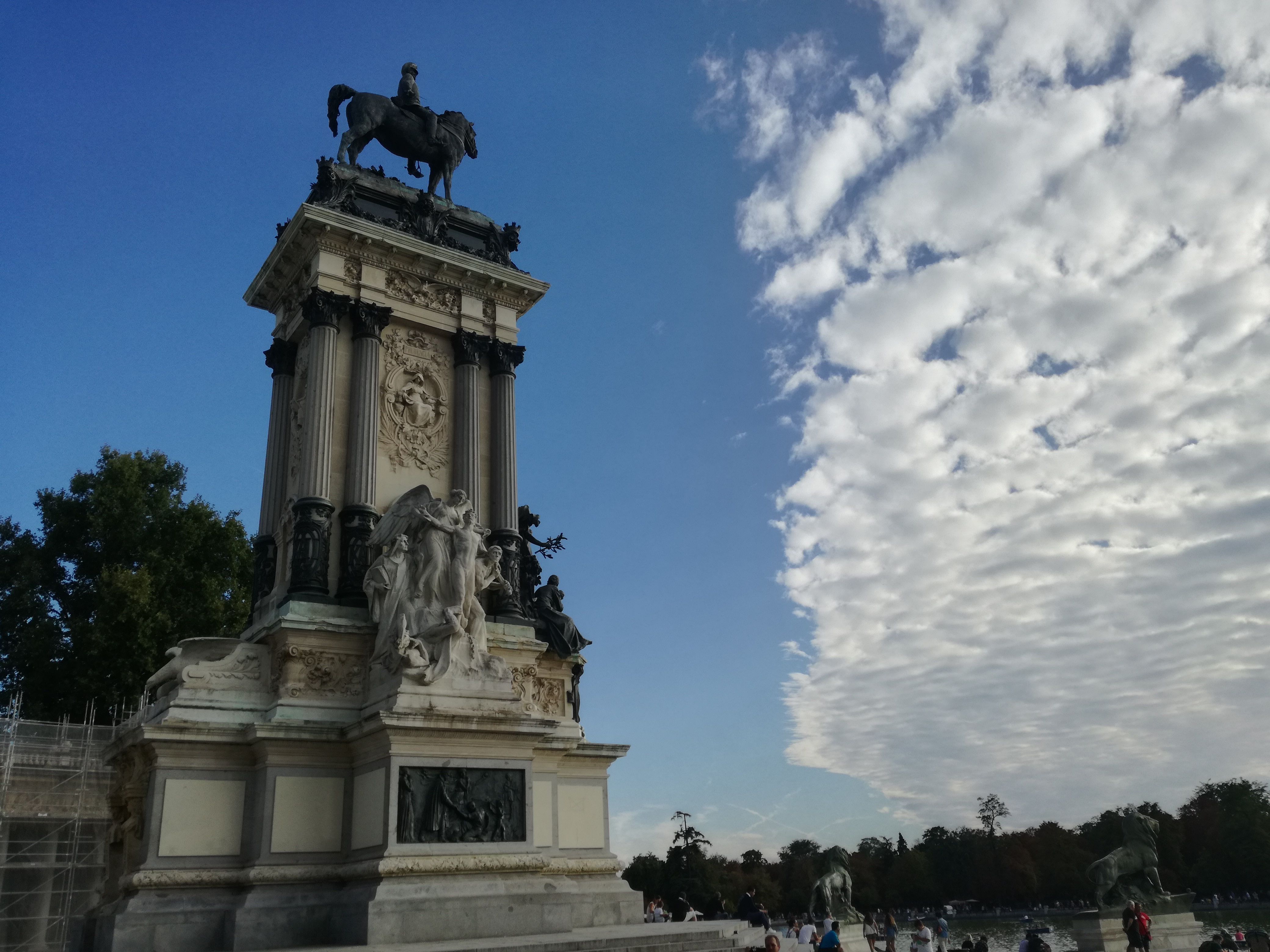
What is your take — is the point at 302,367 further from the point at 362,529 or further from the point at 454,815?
the point at 454,815

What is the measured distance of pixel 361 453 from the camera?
16312 millimetres

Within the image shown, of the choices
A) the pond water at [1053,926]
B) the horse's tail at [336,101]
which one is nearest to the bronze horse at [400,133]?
the horse's tail at [336,101]

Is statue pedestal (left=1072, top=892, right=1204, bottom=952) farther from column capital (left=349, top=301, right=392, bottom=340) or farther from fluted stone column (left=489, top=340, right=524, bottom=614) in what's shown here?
column capital (left=349, top=301, right=392, bottom=340)

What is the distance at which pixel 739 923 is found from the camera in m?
15.4

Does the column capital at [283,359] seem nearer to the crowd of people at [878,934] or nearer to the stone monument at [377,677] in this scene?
the stone monument at [377,677]

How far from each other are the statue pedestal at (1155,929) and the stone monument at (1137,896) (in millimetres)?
16

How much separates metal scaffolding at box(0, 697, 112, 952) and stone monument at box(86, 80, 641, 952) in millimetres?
4791

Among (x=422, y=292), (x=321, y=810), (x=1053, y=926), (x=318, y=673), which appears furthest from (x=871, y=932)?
(x=1053, y=926)

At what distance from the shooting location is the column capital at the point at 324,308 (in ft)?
55.4

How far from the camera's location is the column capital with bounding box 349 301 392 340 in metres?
17.2

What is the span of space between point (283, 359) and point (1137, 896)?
2212cm

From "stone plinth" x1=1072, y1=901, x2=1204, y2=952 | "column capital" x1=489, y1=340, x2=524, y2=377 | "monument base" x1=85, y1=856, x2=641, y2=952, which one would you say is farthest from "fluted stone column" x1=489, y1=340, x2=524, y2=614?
"stone plinth" x1=1072, y1=901, x2=1204, y2=952

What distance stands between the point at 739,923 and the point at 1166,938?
38.2ft

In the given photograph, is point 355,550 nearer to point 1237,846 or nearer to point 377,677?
point 377,677
